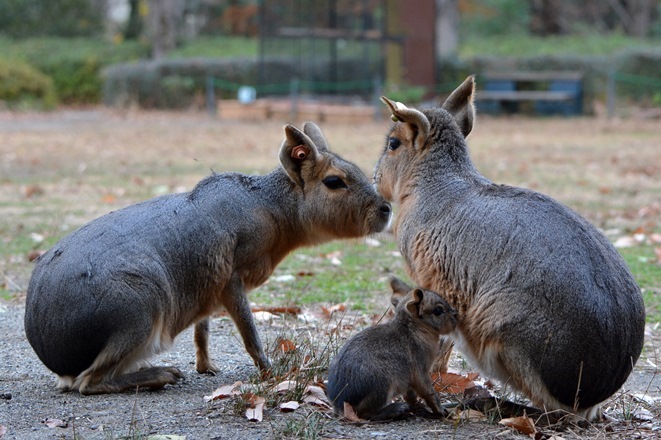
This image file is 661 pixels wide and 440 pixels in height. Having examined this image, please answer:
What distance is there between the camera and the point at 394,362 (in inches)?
167

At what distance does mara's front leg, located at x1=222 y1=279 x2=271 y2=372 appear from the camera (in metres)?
4.92

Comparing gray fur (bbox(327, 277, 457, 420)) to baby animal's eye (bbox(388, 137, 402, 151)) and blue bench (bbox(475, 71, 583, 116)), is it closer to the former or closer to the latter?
baby animal's eye (bbox(388, 137, 402, 151))

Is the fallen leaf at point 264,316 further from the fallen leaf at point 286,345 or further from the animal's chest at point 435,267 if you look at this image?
the animal's chest at point 435,267

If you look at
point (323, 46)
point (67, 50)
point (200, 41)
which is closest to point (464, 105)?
point (323, 46)

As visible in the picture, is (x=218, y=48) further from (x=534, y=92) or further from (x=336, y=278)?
(x=336, y=278)

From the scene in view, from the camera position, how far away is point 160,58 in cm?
3456

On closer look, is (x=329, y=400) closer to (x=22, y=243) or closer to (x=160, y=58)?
(x=22, y=243)

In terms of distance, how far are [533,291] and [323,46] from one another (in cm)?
2170

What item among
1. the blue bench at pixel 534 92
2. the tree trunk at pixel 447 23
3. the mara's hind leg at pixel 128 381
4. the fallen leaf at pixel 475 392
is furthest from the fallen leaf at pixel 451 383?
the tree trunk at pixel 447 23

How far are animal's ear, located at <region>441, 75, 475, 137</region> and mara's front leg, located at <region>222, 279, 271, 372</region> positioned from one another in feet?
4.73

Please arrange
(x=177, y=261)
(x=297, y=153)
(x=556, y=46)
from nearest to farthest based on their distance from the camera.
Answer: (x=177, y=261)
(x=297, y=153)
(x=556, y=46)

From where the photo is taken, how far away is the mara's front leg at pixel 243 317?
492 centimetres

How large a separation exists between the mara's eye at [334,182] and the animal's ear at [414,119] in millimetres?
432

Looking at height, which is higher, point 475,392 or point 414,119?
point 414,119
